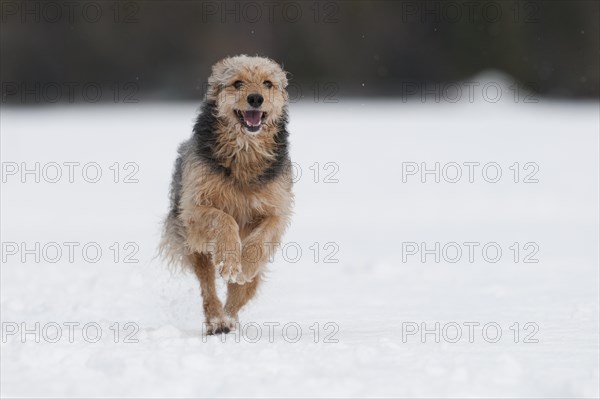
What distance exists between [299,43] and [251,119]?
1338 inches

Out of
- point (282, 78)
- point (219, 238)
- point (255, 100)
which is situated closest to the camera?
point (219, 238)

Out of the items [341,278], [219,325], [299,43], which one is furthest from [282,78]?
[299,43]

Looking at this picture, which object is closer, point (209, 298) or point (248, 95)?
point (248, 95)

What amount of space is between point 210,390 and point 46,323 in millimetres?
2293

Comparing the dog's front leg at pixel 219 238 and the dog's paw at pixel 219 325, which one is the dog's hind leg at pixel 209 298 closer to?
the dog's paw at pixel 219 325

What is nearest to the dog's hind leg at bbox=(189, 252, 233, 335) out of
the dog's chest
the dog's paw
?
the dog's paw

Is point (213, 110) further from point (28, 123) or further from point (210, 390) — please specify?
point (28, 123)

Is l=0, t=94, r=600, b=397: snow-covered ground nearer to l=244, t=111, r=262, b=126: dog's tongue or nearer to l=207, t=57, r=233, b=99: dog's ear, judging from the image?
l=244, t=111, r=262, b=126: dog's tongue

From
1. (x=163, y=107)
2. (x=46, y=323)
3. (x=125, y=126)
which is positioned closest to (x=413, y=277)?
(x=46, y=323)

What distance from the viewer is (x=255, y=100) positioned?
6.24 m

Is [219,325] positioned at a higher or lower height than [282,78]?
lower

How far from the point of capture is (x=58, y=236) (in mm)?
11539

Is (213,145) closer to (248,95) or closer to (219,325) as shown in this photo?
(248,95)

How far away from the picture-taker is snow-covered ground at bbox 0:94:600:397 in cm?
464
